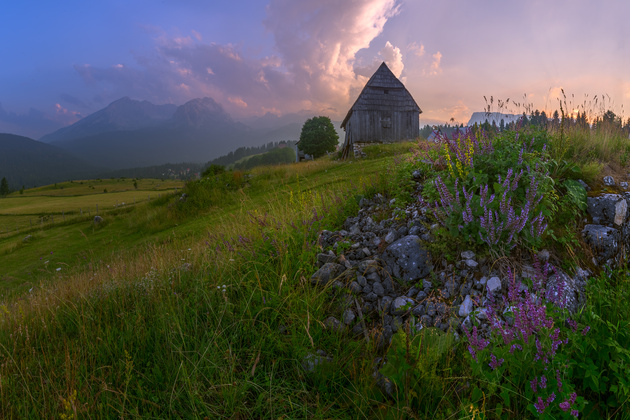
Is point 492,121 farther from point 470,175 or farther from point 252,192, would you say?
point 252,192

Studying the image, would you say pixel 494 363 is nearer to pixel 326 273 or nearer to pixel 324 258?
pixel 326 273

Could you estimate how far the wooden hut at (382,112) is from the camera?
95.1ft

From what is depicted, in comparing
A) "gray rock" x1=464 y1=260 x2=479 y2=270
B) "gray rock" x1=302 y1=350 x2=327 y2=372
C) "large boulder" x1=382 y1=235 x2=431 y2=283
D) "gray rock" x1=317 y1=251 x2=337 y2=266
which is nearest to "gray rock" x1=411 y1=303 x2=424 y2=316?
"large boulder" x1=382 y1=235 x2=431 y2=283

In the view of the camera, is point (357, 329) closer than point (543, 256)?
Yes

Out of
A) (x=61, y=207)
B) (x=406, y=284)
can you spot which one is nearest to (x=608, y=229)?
(x=406, y=284)

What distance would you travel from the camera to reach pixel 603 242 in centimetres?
358

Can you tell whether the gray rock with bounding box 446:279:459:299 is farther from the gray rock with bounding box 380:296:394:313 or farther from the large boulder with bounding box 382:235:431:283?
the gray rock with bounding box 380:296:394:313

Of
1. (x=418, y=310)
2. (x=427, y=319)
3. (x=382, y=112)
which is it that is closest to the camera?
(x=427, y=319)

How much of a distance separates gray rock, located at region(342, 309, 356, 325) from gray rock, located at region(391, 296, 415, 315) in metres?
0.43

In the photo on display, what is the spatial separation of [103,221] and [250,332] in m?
21.7

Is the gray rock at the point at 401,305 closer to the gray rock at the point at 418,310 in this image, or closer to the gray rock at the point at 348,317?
the gray rock at the point at 418,310

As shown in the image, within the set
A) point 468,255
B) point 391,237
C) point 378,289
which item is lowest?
point 378,289

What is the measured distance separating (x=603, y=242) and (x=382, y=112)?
92.5ft

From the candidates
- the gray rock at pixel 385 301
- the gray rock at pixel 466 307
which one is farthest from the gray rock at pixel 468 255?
the gray rock at pixel 385 301
